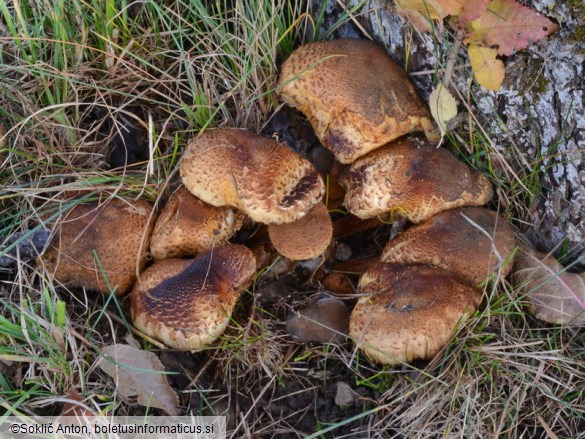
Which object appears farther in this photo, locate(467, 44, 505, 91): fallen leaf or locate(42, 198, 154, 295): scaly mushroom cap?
locate(42, 198, 154, 295): scaly mushroom cap

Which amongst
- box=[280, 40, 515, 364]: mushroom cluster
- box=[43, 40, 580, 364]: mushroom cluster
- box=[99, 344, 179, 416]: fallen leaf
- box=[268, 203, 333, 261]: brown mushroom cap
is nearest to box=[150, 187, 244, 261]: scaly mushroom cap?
box=[43, 40, 580, 364]: mushroom cluster

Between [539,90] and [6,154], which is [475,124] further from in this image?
[6,154]

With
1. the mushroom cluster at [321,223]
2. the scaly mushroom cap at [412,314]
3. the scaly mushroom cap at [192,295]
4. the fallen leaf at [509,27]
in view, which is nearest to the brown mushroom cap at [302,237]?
the mushroom cluster at [321,223]

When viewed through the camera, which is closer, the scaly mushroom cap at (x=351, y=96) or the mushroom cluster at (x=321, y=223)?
the mushroom cluster at (x=321, y=223)

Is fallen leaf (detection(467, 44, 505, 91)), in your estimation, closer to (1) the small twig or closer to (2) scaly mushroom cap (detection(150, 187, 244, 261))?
(1) the small twig

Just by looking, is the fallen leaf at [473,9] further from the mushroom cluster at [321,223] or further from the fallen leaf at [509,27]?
the mushroom cluster at [321,223]

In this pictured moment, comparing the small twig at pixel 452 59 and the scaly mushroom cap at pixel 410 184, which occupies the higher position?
the small twig at pixel 452 59

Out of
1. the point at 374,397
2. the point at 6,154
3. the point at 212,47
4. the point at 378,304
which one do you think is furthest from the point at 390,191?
the point at 6,154
